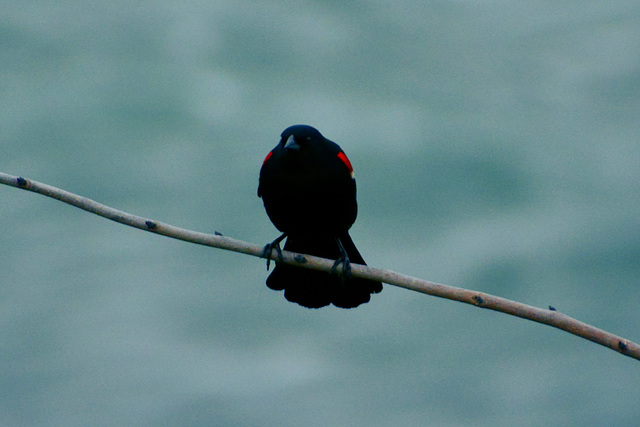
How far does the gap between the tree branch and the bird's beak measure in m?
0.68

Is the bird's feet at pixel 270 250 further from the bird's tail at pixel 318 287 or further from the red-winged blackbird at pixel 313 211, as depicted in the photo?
the bird's tail at pixel 318 287

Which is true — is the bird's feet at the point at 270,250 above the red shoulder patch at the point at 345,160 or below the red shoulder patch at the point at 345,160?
below

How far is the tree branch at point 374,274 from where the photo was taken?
3881 millimetres

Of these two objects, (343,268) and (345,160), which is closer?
(343,268)

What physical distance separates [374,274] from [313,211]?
77 centimetres

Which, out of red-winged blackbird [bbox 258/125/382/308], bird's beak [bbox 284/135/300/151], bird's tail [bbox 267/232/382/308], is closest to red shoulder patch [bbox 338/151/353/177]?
red-winged blackbird [bbox 258/125/382/308]

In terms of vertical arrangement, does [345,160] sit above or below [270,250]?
above

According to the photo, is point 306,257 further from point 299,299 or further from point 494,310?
point 494,310

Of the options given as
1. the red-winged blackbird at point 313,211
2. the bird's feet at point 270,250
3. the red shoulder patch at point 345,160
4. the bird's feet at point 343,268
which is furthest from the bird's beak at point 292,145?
the bird's feet at point 343,268

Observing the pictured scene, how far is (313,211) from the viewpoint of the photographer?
496 cm

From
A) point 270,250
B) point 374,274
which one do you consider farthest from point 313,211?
point 374,274

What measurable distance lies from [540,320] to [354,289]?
152 centimetres

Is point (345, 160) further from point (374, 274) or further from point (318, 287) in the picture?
point (374, 274)

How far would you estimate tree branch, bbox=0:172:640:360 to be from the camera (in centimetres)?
388
